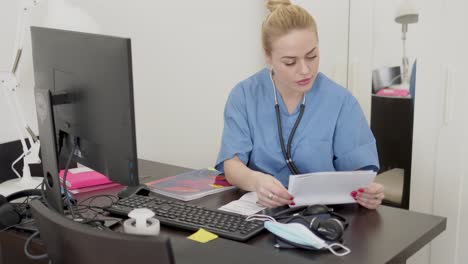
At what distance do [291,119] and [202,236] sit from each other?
60 centimetres

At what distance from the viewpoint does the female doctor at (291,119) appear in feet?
5.33

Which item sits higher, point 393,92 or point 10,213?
point 393,92

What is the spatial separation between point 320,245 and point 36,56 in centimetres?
92

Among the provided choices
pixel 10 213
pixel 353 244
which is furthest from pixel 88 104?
pixel 353 244

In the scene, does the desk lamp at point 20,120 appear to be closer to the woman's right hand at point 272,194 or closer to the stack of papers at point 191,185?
the stack of papers at point 191,185

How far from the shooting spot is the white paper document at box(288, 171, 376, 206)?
4.40 feet

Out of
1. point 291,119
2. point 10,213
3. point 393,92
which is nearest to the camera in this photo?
point 10,213

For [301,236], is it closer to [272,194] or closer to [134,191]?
[272,194]

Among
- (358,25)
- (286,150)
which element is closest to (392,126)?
(358,25)

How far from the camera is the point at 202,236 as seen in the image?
4.07ft

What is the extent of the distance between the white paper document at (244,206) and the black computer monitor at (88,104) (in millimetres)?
275

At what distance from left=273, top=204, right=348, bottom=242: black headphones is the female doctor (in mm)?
237

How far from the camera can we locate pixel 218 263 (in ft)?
3.63

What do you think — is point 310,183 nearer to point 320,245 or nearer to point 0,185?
point 320,245
